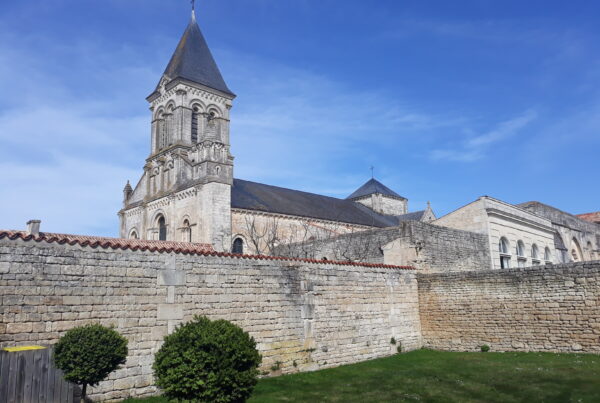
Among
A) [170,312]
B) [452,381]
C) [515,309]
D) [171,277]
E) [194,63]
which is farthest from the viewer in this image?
[194,63]

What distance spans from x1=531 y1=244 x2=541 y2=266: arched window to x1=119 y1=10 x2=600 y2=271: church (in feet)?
0.34

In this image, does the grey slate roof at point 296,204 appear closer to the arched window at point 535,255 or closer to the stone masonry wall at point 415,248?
the stone masonry wall at point 415,248

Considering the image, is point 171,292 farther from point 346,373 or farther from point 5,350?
point 346,373

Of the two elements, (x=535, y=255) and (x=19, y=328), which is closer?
(x=19, y=328)

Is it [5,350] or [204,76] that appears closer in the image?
[5,350]

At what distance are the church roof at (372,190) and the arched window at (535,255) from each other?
26.0m

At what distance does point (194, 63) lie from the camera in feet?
129

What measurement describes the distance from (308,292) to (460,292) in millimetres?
6030

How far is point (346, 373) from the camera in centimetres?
1294

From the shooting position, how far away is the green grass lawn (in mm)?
10000

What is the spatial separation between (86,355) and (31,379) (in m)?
1.00

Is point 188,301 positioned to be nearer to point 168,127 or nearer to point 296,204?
point 296,204

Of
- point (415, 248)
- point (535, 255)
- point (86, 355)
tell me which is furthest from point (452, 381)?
point (535, 255)

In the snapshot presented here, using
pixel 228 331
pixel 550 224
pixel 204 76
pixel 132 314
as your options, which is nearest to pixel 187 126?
pixel 204 76
